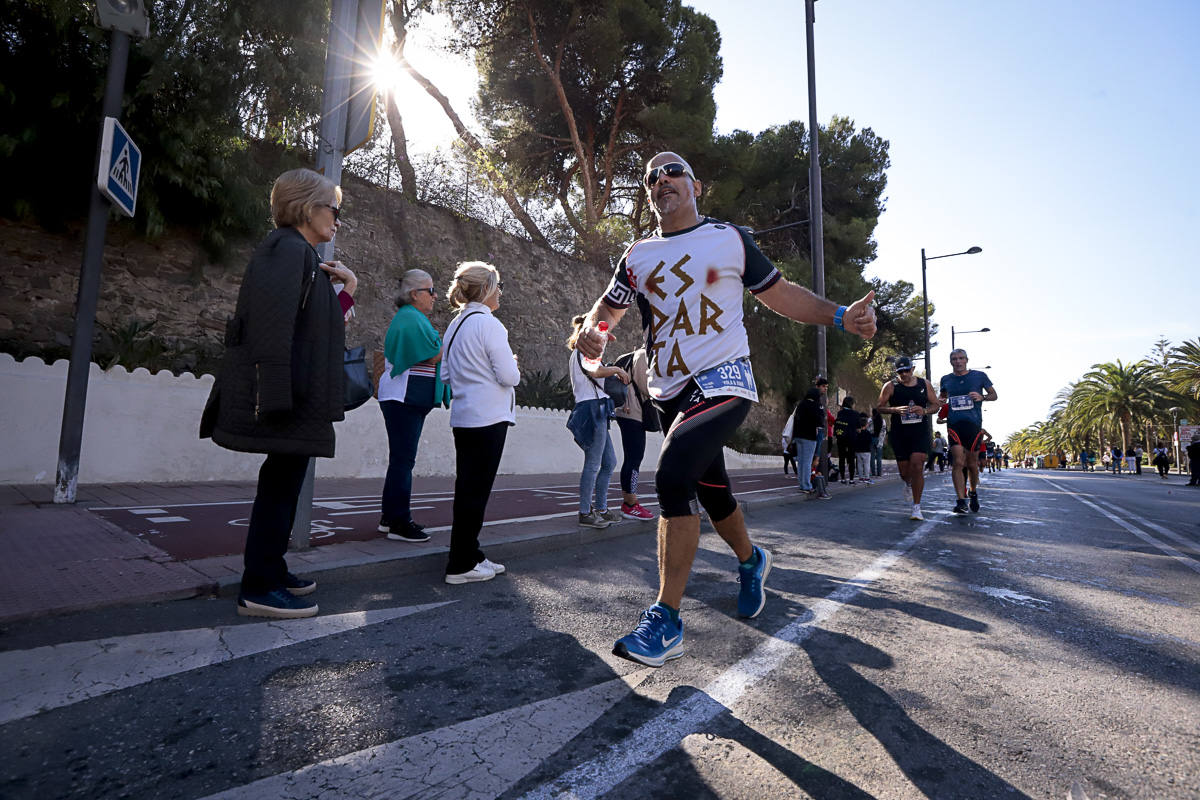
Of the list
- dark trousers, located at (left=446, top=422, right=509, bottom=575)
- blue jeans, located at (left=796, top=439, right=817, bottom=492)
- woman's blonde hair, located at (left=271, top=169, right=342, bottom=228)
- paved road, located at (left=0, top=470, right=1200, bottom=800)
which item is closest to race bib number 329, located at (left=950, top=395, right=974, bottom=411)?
blue jeans, located at (left=796, top=439, right=817, bottom=492)

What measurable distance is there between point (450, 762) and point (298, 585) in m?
1.94

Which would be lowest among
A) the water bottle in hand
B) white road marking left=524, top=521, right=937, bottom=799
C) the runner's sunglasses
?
white road marking left=524, top=521, right=937, bottom=799

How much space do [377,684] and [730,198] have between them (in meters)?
23.7

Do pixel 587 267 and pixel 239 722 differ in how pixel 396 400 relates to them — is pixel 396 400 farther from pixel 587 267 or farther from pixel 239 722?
pixel 587 267

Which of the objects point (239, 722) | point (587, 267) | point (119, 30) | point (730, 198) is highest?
point (730, 198)

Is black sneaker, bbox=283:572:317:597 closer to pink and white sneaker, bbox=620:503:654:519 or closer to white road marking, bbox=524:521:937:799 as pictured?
white road marking, bbox=524:521:937:799

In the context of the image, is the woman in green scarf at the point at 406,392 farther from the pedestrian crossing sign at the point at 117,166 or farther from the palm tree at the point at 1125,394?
the palm tree at the point at 1125,394

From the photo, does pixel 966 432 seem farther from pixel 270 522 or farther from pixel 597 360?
pixel 270 522

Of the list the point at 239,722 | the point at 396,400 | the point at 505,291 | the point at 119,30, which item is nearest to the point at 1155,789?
the point at 239,722

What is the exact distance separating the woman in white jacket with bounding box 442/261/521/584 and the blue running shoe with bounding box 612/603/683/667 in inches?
57.7

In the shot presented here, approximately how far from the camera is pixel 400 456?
4.61 m

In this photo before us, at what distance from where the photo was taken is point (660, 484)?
2537mm

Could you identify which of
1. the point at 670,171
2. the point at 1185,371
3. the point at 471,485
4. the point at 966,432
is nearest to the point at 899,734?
the point at 670,171

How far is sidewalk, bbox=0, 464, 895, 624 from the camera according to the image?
3008 millimetres
